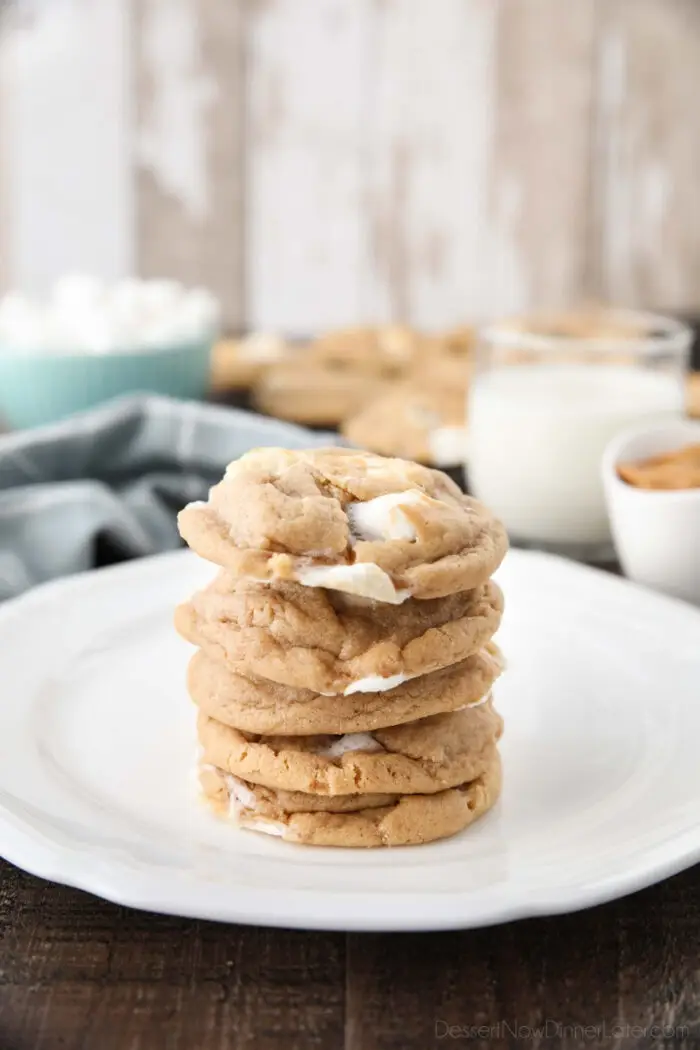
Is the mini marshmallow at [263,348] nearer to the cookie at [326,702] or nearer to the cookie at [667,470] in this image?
the cookie at [667,470]

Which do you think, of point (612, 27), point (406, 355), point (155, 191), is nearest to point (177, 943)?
point (406, 355)

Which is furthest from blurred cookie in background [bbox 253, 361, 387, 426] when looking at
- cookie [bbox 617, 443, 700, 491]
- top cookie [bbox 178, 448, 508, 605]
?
top cookie [bbox 178, 448, 508, 605]

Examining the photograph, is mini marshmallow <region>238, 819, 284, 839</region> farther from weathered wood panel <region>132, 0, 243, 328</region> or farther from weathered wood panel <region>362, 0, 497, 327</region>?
weathered wood panel <region>362, 0, 497, 327</region>

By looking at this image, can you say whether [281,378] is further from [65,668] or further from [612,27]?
[612,27]

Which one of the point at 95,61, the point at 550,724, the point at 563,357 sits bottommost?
the point at 550,724

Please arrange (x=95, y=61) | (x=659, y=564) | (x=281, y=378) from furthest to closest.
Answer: (x=95, y=61) → (x=281, y=378) → (x=659, y=564)

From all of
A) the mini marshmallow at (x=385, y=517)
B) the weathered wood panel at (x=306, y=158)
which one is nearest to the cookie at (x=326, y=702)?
the mini marshmallow at (x=385, y=517)
